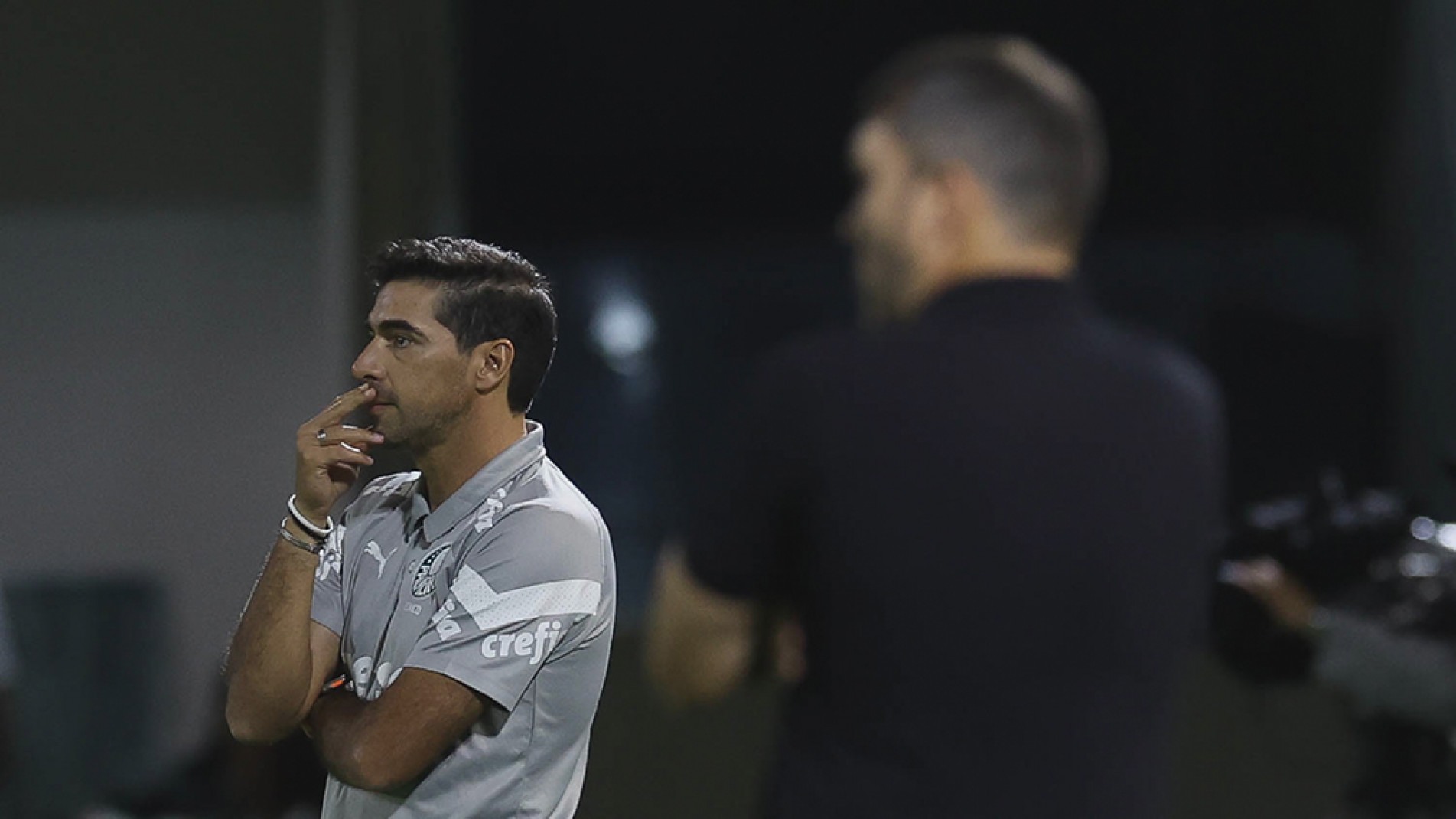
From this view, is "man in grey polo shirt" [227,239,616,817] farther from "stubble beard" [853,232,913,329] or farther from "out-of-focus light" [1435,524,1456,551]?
"out-of-focus light" [1435,524,1456,551]

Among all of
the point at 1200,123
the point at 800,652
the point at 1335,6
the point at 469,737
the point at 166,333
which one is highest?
the point at 1335,6

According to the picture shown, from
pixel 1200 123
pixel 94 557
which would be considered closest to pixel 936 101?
pixel 1200 123

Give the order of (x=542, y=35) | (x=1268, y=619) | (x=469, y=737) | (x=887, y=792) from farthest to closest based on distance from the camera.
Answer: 1. (x=542, y=35)
2. (x=1268, y=619)
3. (x=469, y=737)
4. (x=887, y=792)

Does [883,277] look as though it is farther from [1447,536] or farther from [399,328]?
[1447,536]

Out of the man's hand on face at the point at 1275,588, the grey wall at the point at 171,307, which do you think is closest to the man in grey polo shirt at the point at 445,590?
the man's hand on face at the point at 1275,588

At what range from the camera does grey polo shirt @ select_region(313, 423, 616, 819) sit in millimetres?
1248

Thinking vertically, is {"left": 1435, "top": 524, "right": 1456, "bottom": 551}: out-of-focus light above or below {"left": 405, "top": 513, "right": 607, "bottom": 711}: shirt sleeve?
below

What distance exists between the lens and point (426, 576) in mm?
1275

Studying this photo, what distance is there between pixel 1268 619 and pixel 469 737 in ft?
5.34

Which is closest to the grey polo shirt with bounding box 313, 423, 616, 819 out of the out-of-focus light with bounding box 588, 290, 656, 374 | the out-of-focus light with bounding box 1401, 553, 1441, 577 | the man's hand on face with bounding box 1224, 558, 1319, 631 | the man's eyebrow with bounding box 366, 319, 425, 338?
the man's eyebrow with bounding box 366, 319, 425, 338

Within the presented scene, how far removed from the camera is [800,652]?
1062 mm

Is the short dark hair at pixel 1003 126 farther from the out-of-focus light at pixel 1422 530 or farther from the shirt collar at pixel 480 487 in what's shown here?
the out-of-focus light at pixel 1422 530

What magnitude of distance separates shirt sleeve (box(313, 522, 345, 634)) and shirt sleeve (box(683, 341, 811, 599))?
13.7 inches

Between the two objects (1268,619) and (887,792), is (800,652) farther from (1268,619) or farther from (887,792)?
(1268,619)
